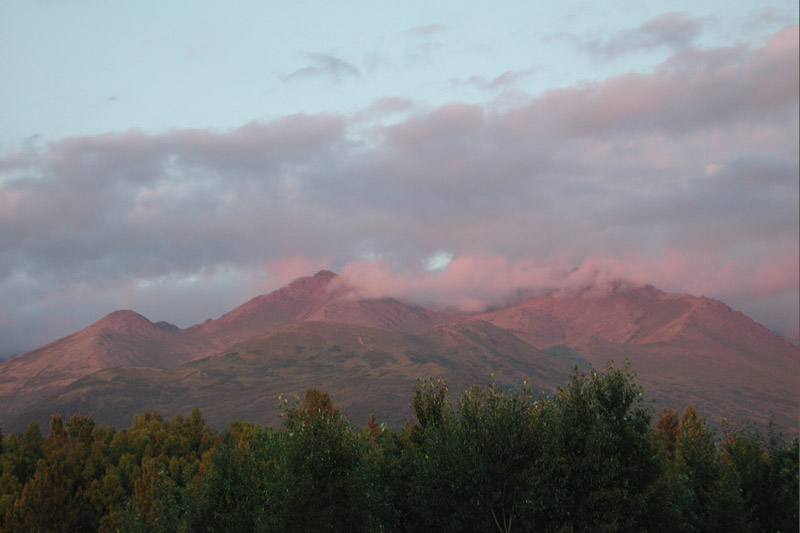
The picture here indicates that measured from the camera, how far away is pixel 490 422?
196ft

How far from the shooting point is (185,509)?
63.1 meters

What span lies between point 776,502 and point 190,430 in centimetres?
11177

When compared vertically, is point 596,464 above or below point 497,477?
above

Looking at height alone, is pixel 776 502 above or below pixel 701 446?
below

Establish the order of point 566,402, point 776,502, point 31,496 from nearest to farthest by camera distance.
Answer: point 566,402 < point 776,502 < point 31,496

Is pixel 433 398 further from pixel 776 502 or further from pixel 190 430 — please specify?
pixel 190 430

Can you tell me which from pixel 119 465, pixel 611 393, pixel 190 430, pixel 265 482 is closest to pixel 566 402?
pixel 611 393

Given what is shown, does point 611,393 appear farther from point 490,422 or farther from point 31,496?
point 31,496

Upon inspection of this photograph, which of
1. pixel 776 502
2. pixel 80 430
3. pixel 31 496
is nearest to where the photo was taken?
pixel 776 502

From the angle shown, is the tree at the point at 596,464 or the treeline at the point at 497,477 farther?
the treeline at the point at 497,477

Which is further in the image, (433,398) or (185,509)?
(433,398)

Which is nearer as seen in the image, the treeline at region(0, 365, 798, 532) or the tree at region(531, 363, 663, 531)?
the tree at region(531, 363, 663, 531)

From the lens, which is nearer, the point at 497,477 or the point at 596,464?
the point at 596,464

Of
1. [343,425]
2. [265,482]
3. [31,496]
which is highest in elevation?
[343,425]
